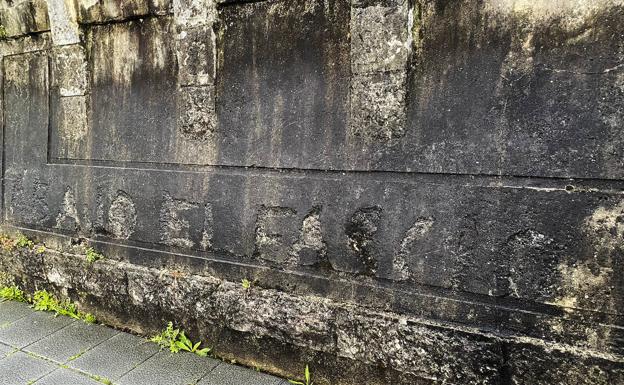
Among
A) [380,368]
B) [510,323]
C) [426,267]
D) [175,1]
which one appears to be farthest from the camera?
[175,1]

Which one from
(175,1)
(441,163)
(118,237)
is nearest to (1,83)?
(118,237)

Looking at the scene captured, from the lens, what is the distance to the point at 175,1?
2938 mm

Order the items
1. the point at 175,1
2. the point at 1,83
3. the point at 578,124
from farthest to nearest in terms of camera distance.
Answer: the point at 1,83, the point at 175,1, the point at 578,124

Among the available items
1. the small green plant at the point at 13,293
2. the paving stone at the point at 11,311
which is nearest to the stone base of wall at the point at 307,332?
the paving stone at the point at 11,311

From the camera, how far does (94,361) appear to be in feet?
9.73

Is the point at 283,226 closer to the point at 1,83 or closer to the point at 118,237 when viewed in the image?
the point at 118,237

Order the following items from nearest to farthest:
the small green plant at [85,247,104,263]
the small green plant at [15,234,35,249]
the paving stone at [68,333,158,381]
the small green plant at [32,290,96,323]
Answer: the paving stone at [68,333,158,381], the small green plant at [85,247,104,263], the small green plant at [32,290,96,323], the small green plant at [15,234,35,249]

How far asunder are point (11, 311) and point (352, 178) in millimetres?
3525

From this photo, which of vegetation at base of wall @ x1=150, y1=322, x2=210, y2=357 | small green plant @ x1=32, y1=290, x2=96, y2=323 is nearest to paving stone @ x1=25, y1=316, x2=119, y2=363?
small green plant @ x1=32, y1=290, x2=96, y2=323

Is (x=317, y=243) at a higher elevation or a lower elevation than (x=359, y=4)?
lower

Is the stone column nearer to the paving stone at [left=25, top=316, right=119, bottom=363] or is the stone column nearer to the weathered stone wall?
the weathered stone wall

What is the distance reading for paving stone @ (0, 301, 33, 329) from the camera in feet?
11.9

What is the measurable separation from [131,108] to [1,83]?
6.21ft

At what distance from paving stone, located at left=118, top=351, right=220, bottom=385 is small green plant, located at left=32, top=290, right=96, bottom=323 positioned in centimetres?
103
